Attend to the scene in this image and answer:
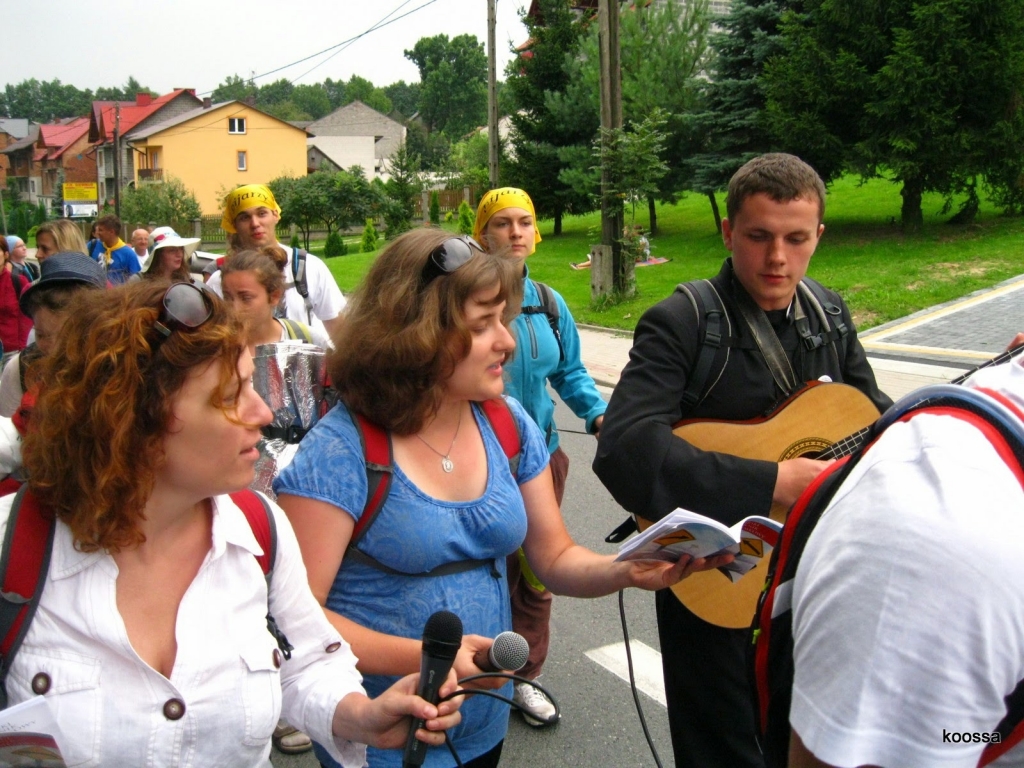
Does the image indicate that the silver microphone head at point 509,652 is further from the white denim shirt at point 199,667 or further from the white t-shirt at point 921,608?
the white t-shirt at point 921,608

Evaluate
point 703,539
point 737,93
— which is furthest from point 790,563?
point 737,93

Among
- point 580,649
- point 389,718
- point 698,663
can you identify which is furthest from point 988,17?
point 389,718

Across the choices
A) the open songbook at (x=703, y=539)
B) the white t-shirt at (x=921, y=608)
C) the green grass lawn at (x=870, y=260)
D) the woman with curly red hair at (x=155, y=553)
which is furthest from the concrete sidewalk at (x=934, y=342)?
the white t-shirt at (x=921, y=608)

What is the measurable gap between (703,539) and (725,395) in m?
0.78

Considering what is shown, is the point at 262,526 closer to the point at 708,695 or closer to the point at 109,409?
the point at 109,409

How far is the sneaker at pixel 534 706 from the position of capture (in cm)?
367

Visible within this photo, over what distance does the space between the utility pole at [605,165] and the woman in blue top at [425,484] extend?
12607 millimetres

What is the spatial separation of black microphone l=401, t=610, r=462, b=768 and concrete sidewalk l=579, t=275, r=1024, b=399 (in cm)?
780

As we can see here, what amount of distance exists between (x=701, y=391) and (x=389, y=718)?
4.06 feet

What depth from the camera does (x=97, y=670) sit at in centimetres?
149

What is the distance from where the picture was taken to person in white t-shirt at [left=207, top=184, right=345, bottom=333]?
4.97 metres

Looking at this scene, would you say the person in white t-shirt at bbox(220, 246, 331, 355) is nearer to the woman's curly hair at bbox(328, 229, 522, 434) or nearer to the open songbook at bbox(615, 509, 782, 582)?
the woman's curly hair at bbox(328, 229, 522, 434)

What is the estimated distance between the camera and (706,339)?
2396mm

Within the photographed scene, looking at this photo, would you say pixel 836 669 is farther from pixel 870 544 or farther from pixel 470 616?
pixel 470 616
